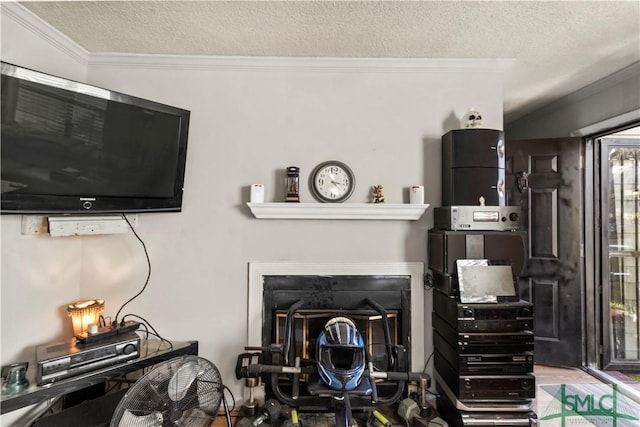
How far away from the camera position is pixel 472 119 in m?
1.96

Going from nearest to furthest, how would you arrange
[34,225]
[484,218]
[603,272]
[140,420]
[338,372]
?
[140,420]
[338,372]
[34,225]
[484,218]
[603,272]

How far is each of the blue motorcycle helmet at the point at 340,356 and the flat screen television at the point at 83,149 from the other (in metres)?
1.21

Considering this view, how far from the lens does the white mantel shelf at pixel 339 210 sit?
6.46 ft

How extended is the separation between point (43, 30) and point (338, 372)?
240 cm

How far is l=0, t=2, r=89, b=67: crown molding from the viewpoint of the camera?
1571 mm

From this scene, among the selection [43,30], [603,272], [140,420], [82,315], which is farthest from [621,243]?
[43,30]

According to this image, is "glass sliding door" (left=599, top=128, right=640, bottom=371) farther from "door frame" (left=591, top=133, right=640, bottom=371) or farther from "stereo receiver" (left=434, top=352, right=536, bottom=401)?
"stereo receiver" (left=434, top=352, right=536, bottom=401)

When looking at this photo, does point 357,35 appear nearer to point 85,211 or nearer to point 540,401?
point 85,211

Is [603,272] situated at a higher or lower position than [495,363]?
higher

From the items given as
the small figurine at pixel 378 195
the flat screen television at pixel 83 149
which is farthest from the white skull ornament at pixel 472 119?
the flat screen television at pixel 83 149

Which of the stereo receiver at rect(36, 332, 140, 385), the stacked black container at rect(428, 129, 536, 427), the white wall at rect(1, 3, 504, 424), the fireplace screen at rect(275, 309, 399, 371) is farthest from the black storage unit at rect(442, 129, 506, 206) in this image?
the stereo receiver at rect(36, 332, 140, 385)

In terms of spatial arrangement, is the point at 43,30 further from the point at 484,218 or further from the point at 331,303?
the point at 484,218

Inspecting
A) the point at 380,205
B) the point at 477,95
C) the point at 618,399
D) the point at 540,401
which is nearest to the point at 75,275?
the point at 380,205

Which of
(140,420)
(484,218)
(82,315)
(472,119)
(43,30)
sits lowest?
(140,420)
